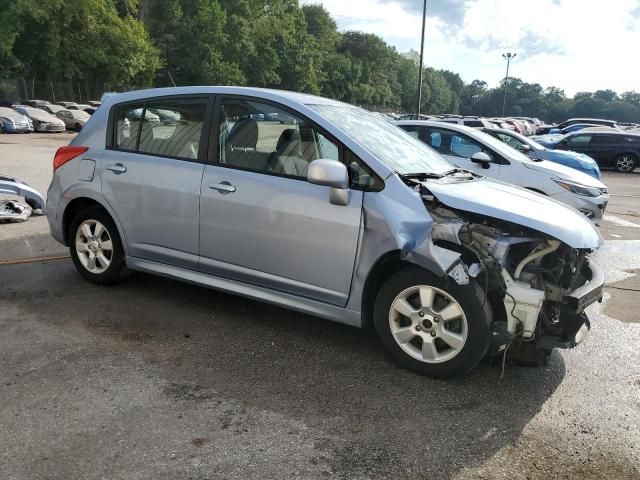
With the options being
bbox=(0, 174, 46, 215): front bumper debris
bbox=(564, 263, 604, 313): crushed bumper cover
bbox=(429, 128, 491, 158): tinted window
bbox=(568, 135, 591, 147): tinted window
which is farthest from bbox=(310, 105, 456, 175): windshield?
bbox=(568, 135, 591, 147): tinted window

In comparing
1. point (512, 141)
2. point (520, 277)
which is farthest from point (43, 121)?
point (520, 277)

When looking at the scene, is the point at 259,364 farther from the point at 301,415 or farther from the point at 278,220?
the point at 278,220

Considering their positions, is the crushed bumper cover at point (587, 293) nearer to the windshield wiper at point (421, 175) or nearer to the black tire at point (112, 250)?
the windshield wiper at point (421, 175)

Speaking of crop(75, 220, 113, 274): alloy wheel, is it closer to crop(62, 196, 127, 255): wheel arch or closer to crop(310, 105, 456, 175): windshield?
crop(62, 196, 127, 255): wheel arch

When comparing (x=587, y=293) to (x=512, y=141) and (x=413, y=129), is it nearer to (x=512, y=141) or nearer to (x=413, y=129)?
(x=413, y=129)

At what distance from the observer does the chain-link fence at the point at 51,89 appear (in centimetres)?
4359

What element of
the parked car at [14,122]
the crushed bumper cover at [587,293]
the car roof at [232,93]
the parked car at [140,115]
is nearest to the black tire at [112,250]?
the parked car at [140,115]

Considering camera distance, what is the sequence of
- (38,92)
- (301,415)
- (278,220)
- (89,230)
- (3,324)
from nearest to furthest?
(301,415) < (278,220) < (3,324) < (89,230) < (38,92)

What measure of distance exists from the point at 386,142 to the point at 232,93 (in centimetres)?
121

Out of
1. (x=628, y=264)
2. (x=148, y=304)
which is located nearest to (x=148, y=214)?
(x=148, y=304)

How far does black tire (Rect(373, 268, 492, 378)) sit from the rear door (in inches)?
61.7

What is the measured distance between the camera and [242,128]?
4.21 meters

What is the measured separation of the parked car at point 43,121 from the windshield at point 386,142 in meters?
27.6

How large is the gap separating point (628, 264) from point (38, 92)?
48.9 m
